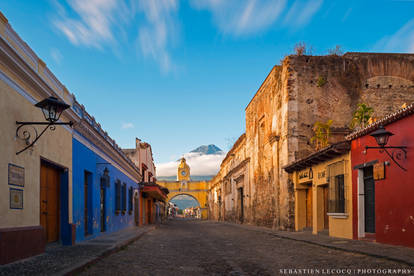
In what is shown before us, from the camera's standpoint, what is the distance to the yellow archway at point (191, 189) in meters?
64.1

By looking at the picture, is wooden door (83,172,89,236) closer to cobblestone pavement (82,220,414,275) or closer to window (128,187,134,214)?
cobblestone pavement (82,220,414,275)


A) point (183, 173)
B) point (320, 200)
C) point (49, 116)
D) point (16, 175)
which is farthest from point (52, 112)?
point (183, 173)

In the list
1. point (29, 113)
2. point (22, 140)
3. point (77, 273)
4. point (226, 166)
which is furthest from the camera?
point (226, 166)

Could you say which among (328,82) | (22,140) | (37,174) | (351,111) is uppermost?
(328,82)

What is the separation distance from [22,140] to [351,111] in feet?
46.6

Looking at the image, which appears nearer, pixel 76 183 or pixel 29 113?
pixel 29 113

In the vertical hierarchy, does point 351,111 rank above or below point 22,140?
above

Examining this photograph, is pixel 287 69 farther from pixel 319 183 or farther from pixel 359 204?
pixel 359 204

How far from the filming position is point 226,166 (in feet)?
140

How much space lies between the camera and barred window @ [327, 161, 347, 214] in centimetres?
1274

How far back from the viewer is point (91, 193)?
Result: 44.7 feet

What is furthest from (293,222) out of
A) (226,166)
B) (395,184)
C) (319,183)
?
(226,166)

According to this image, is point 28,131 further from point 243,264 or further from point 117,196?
point 117,196

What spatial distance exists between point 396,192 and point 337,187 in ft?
11.8
